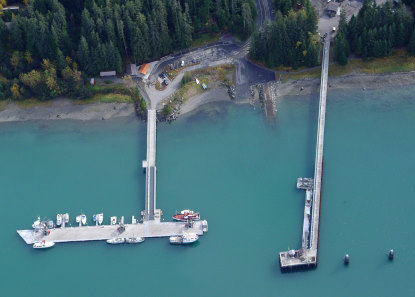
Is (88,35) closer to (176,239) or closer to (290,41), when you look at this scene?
(290,41)

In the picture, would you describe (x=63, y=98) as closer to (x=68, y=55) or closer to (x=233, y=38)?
(x=68, y=55)

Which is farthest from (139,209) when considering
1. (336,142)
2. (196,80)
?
(336,142)

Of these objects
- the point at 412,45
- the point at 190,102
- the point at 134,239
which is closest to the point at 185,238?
the point at 134,239

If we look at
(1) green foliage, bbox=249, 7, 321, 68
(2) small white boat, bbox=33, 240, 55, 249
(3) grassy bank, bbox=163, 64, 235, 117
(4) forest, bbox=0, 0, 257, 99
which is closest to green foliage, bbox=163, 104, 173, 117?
(3) grassy bank, bbox=163, 64, 235, 117

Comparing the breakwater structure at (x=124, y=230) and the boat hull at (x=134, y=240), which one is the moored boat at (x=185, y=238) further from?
the boat hull at (x=134, y=240)

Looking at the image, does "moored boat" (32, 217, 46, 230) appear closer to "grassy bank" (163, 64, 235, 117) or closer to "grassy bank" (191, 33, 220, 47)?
"grassy bank" (163, 64, 235, 117)

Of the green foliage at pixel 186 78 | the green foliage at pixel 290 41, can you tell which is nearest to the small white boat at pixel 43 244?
the green foliage at pixel 186 78
